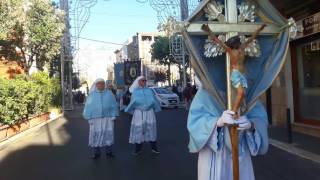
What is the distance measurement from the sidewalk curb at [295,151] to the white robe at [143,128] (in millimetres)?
2992

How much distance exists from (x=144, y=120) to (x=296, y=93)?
20.0 feet

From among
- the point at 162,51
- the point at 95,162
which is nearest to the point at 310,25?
the point at 95,162

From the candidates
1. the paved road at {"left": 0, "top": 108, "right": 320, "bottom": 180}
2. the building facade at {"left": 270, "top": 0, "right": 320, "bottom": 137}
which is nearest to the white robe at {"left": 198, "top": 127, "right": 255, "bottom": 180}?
the paved road at {"left": 0, "top": 108, "right": 320, "bottom": 180}

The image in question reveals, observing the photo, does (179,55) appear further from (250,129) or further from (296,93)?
(250,129)

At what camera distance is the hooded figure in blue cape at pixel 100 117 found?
39.9 feet

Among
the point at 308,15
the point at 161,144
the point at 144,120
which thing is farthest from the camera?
the point at 308,15

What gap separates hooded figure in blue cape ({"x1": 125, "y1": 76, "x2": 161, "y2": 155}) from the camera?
41.6ft

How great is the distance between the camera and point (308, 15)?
1526cm

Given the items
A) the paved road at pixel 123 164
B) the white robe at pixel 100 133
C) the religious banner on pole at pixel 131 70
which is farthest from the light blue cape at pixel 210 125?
the religious banner on pole at pixel 131 70

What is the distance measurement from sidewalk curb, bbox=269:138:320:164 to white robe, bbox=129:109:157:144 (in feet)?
9.82

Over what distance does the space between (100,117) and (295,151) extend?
441cm

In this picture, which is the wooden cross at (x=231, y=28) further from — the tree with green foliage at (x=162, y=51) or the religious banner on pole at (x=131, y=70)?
the tree with green foliage at (x=162, y=51)

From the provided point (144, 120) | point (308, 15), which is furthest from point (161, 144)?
point (308, 15)

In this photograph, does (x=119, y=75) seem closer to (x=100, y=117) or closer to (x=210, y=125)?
(x=100, y=117)
